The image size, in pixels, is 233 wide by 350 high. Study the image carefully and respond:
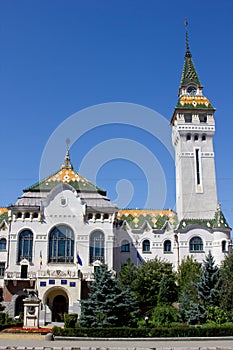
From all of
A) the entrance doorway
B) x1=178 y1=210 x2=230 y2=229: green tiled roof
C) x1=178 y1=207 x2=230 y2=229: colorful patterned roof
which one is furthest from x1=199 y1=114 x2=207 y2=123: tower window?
the entrance doorway

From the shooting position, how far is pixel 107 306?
32.0m

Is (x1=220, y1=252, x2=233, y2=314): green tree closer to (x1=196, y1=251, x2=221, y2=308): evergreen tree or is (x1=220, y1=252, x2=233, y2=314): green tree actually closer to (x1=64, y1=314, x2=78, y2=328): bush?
(x1=196, y1=251, x2=221, y2=308): evergreen tree

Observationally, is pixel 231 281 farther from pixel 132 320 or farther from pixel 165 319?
pixel 132 320

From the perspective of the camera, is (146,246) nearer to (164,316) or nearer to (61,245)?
(61,245)

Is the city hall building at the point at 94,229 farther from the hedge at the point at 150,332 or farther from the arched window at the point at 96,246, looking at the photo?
the hedge at the point at 150,332

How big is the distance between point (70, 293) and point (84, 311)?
42.4ft

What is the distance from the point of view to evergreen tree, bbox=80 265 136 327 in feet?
102

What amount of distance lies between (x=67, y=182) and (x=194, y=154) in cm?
1804

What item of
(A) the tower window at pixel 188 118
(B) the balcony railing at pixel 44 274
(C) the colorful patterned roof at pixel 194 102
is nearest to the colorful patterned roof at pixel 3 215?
(B) the balcony railing at pixel 44 274

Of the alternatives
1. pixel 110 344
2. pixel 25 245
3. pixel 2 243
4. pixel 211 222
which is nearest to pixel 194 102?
pixel 211 222

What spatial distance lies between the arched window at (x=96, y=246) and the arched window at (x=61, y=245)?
7.75 ft

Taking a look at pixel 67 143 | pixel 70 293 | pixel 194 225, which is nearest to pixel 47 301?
pixel 70 293

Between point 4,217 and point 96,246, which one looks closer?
point 96,246

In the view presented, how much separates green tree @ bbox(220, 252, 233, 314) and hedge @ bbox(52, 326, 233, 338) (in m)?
7.09
